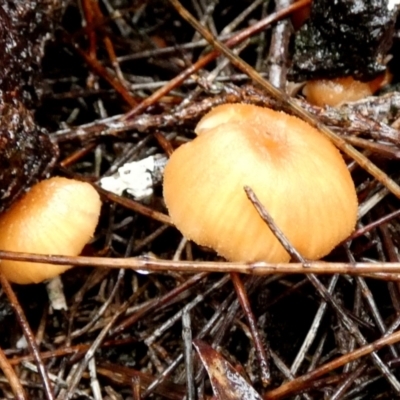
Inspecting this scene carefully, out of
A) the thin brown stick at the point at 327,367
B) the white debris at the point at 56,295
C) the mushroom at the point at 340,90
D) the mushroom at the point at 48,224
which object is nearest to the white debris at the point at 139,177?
the mushroom at the point at 48,224

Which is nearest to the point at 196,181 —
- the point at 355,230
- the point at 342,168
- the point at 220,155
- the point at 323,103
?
the point at 220,155

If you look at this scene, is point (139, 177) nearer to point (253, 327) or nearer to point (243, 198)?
point (243, 198)

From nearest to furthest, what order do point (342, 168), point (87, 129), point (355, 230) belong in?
1. point (342, 168)
2. point (355, 230)
3. point (87, 129)

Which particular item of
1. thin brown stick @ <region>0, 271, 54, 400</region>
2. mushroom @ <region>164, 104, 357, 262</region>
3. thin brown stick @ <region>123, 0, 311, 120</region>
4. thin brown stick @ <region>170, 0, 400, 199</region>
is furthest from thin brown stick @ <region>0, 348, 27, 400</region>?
thin brown stick @ <region>170, 0, 400, 199</region>

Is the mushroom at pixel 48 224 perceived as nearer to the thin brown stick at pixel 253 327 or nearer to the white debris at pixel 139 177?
the white debris at pixel 139 177

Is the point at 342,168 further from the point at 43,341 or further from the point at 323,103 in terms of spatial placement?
the point at 43,341

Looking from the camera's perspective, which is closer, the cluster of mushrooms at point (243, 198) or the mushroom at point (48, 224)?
the cluster of mushrooms at point (243, 198)

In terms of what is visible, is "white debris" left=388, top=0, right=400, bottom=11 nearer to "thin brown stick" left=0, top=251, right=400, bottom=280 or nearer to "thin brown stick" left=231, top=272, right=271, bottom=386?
"thin brown stick" left=0, top=251, right=400, bottom=280

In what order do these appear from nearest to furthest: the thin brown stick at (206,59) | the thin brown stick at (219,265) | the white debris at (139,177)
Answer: the thin brown stick at (219,265)
the white debris at (139,177)
the thin brown stick at (206,59)
